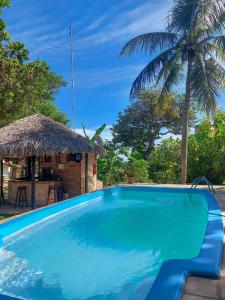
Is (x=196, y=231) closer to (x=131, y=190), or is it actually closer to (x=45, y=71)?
(x=131, y=190)

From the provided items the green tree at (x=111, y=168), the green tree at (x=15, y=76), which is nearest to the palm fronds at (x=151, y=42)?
the green tree at (x=15, y=76)

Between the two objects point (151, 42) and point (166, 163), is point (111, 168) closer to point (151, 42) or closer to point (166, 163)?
point (166, 163)

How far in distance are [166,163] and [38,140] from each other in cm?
893

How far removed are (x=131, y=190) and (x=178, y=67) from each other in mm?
5918

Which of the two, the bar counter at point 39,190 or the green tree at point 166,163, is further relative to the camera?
the green tree at point 166,163

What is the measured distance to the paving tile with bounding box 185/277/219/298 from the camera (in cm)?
304

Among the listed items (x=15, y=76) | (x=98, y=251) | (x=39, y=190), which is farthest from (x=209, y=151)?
(x=98, y=251)

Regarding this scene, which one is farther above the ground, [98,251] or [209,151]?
[209,151]

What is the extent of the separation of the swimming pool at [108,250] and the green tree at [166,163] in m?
7.06

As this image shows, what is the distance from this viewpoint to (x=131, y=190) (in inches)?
516

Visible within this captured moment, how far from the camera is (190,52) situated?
14.2 metres

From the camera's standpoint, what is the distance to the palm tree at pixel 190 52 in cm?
1362

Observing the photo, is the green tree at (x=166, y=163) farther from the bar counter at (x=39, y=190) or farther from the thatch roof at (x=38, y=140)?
the bar counter at (x=39, y=190)

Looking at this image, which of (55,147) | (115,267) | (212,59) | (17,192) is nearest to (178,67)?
(212,59)
